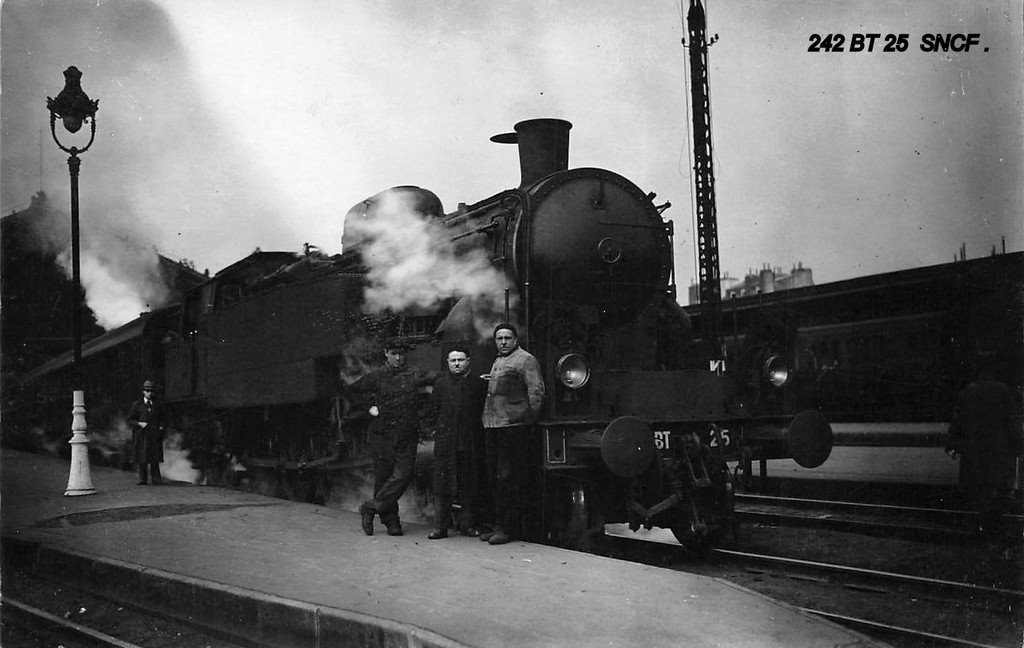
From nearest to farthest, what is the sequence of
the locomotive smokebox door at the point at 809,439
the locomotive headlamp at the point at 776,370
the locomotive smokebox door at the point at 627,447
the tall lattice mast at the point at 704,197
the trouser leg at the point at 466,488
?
the locomotive smokebox door at the point at 627,447
the trouser leg at the point at 466,488
the locomotive smokebox door at the point at 809,439
the locomotive headlamp at the point at 776,370
the tall lattice mast at the point at 704,197

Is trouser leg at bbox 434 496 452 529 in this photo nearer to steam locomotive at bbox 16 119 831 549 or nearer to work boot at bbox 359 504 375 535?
work boot at bbox 359 504 375 535

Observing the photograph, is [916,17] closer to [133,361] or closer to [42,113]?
[42,113]

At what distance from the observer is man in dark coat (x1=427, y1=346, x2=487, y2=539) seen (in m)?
5.86

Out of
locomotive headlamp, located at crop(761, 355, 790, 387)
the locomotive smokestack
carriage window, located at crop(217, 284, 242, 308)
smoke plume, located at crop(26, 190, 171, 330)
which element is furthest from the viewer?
carriage window, located at crop(217, 284, 242, 308)

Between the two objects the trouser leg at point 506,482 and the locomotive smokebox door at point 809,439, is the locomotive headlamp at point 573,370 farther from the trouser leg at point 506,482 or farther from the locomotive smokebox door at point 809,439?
the locomotive smokebox door at point 809,439

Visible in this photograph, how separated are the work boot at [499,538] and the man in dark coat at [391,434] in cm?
82

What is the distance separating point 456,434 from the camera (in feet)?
19.2

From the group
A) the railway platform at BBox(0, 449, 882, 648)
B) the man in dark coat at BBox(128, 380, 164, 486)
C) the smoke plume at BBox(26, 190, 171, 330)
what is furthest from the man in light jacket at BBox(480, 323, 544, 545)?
the man in dark coat at BBox(128, 380, 164, 486)

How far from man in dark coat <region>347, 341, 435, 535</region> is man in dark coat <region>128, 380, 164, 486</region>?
5.21 metres

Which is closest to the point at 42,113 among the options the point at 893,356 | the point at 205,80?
the point at 205,80

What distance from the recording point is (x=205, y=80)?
759cm

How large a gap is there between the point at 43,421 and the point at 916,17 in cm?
1821

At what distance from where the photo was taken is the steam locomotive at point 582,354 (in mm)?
5805

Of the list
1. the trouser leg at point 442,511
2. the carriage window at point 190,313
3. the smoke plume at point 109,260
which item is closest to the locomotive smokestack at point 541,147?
the trouser leg at point 442,511
